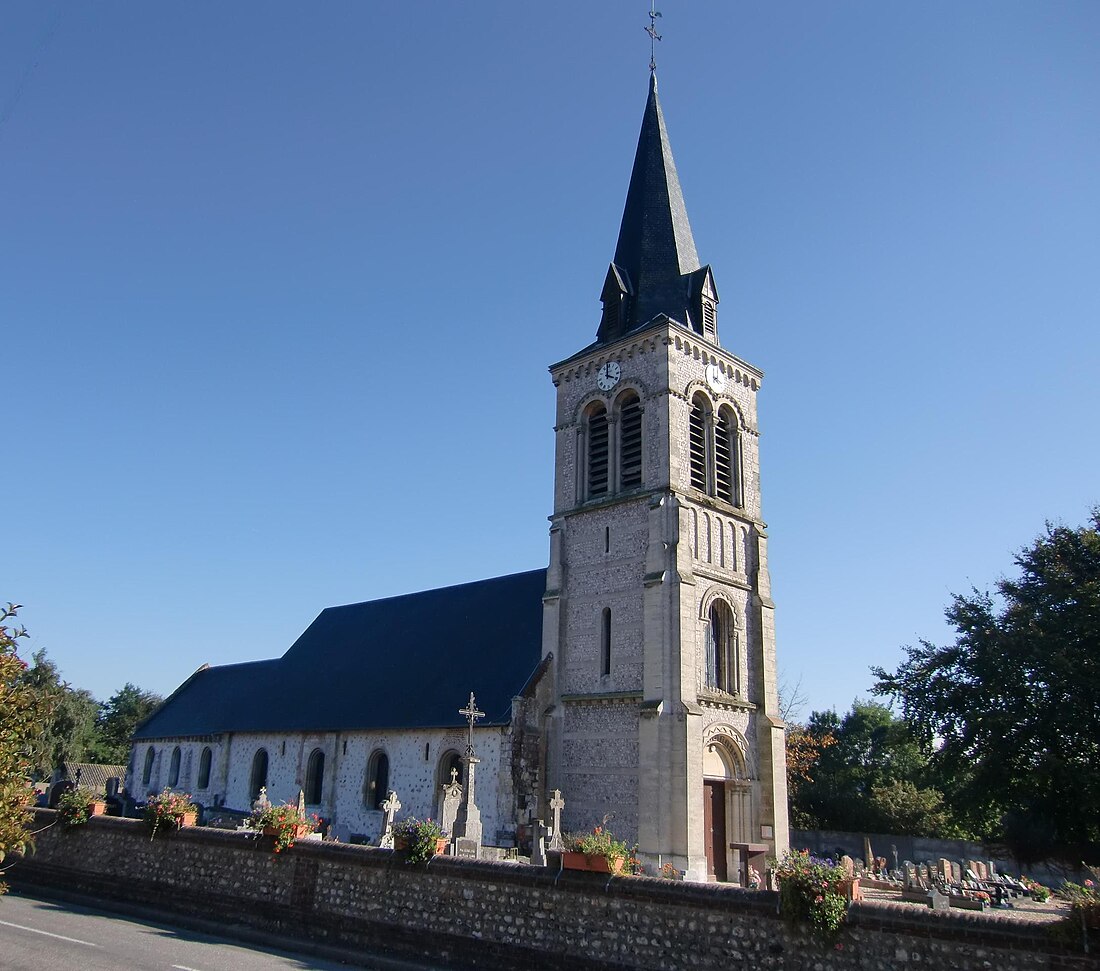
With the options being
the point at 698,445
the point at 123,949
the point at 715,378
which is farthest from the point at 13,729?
the point at 715,378

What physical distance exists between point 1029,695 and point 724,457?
11173 millimetres

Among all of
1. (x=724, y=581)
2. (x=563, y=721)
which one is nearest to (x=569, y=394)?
(x=724, y=581)

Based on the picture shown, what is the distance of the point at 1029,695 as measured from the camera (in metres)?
25.8

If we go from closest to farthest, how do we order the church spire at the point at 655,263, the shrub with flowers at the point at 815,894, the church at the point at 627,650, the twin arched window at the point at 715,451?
the shrub with flowers at the point at 815,894 → the church at the point at 627,650 → the twin arched window at the point at 715,451 → the church spire at the point at 655,263

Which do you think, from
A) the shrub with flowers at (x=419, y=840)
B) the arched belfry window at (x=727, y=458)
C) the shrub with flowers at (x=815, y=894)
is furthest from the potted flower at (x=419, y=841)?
the arched belfry window at (x=727, y=458)

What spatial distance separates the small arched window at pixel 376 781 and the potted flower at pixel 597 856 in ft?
53.1

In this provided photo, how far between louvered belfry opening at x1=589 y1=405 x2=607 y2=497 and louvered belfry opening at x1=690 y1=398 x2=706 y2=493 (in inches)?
100

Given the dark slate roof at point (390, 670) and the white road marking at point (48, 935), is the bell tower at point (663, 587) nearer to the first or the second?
the dark slate roof at point (390, 670)

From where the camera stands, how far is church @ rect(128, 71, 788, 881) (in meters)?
22.2

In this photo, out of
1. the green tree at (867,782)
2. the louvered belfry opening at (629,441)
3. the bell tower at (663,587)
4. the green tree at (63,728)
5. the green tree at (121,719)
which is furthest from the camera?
the green tree at (121,719)

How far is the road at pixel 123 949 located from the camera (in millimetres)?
11391

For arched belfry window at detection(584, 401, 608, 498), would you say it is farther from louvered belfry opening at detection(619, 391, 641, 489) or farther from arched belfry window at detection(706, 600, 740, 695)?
arched belfry window at detection(706, 600, 740, 695)

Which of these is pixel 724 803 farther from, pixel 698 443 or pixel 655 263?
pixel 655 263

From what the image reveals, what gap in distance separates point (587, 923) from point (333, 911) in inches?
183
